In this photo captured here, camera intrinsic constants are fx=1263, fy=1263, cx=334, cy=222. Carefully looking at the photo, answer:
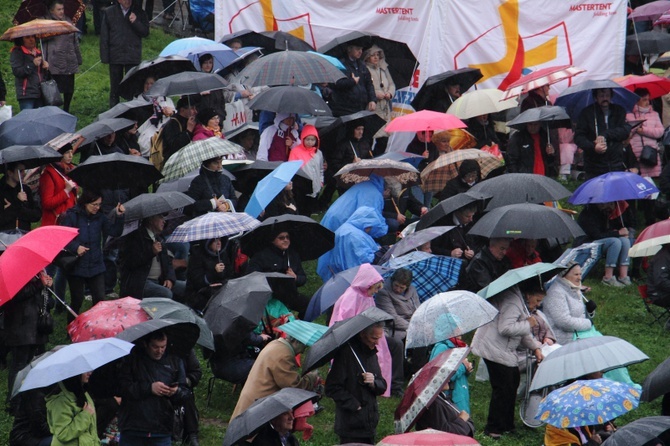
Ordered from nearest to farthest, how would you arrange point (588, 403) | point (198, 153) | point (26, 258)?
1. point (588, 403)
2. point (26, 258)
3. point (198, 153)

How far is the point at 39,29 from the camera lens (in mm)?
18547

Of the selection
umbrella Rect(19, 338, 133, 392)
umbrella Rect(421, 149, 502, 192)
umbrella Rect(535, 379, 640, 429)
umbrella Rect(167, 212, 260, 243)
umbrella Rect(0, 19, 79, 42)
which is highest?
umbrella Rect(0, 19, 79, 42)

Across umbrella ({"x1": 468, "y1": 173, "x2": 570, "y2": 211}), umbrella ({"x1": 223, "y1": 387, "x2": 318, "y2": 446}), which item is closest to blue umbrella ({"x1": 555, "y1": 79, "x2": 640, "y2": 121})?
umbrella ({"x1": 468, "y1": 173, "x2": 570, "y2": 211})

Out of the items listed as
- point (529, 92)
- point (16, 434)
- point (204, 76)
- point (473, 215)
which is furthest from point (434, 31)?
point (16, 434)

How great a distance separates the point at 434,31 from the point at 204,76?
4841mm

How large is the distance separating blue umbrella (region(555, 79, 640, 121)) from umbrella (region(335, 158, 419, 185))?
341 centimetres

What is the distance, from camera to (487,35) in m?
20.5

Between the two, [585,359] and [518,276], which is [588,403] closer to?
[585,359]

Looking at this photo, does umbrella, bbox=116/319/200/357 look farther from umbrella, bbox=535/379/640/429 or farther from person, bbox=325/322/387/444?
umbrella, bbox=535/379/640/429

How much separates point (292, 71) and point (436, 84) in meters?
2.60

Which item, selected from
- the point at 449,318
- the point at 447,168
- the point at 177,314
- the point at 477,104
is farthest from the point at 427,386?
the point at 477,104

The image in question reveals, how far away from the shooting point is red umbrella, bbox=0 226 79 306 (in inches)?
443

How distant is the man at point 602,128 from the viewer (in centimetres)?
1750

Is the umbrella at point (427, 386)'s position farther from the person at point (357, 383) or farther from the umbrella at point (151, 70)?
the umbrella at point (151, 70)
